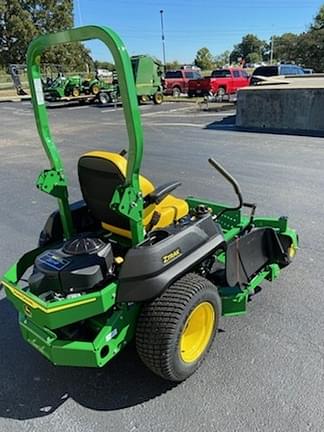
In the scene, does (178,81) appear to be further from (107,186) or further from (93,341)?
(93,341)

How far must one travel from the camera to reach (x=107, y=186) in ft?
7.83

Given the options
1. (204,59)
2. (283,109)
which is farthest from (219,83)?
(204,59)

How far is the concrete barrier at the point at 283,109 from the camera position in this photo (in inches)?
424

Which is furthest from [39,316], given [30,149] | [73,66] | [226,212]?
[73,66]

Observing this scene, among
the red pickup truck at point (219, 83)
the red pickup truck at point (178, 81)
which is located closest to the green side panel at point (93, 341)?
the red pickup truck at point (219, 83)

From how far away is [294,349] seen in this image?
266 cm

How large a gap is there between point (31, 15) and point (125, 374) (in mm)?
44971

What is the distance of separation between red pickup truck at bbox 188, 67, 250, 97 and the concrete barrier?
9.36 metres

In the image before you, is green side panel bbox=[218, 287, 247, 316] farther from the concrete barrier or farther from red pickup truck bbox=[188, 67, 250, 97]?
red pickup truck bbox=[188, 67, 250, 97]

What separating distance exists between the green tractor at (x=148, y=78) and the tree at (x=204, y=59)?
186 ft

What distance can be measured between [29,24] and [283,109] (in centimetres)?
3560

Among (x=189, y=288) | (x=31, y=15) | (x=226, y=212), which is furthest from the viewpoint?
(x=31, y=15)

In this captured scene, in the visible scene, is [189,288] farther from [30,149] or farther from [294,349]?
[30,149]

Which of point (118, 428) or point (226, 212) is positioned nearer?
point (118, 428)
